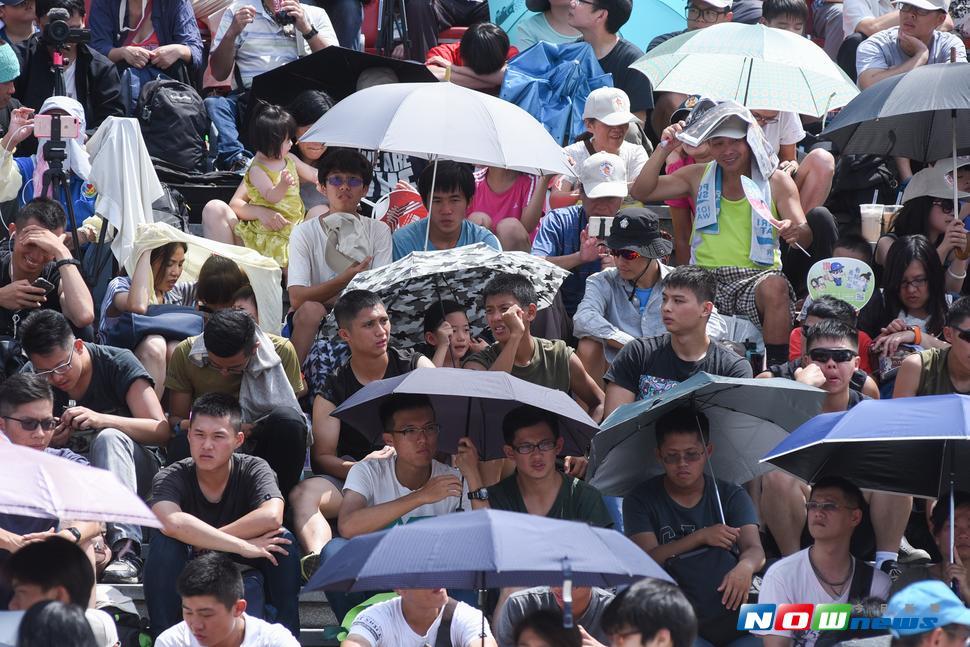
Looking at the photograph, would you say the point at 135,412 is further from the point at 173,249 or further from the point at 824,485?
the point at 824,485

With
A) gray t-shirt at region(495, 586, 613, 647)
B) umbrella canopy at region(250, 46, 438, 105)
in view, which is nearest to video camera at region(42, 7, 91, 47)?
umbrella canopy at region(250, 46, 438, 105)

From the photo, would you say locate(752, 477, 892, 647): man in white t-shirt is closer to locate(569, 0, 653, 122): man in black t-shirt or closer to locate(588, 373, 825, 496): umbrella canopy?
locate(588, 373, 825, 496): umbrella canopy

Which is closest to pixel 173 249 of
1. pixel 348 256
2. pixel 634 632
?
pixel 348 256

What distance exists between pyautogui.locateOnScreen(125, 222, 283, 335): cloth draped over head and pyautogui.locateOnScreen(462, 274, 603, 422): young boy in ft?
3.69

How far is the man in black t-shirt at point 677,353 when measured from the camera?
7.43 metres

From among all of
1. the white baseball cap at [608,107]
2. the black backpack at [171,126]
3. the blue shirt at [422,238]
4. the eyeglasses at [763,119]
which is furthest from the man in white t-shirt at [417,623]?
the black backpack at [171,126]

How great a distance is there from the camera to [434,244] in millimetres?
8836

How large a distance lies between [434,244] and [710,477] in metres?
2.52

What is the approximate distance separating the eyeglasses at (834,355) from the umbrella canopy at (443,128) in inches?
66.0

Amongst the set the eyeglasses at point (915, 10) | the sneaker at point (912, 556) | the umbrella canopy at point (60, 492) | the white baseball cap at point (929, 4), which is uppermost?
the white baseball cap at point (929, 4)

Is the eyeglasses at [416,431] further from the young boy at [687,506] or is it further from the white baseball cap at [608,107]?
the white baseball cap at [608,107]

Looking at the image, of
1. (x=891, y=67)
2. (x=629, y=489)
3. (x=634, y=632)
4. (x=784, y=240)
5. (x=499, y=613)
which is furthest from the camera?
(x=891, y=67)

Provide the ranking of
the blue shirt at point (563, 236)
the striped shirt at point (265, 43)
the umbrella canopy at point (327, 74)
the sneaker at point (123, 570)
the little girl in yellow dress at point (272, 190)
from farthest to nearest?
the striped shirt at point (265, 43)
the umbrella canopy at point (327, 74)
the little girl in yellow dress at point (272, 190)
the blue shirt at point (563, 236)
the sneaker at point (123, 570)

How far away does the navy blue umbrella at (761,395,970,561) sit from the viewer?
19.6 feet
